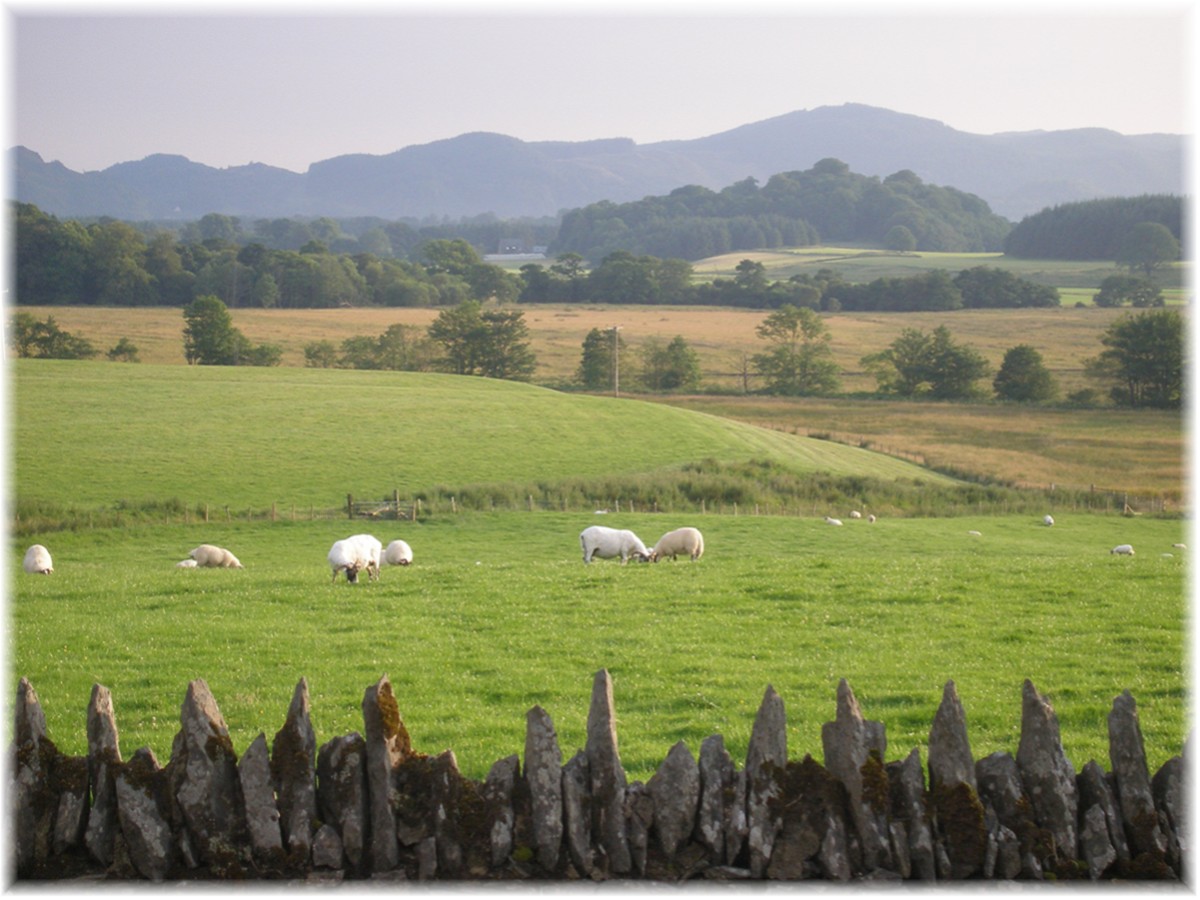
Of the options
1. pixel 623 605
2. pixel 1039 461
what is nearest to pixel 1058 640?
pixel 623 605

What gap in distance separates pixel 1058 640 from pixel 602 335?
116 meters

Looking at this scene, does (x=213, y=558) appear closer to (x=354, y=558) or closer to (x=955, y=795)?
(x=354, y=558)

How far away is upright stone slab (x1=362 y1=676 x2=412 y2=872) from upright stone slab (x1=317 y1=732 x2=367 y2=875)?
61 millimetres

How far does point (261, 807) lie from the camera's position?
7082mm

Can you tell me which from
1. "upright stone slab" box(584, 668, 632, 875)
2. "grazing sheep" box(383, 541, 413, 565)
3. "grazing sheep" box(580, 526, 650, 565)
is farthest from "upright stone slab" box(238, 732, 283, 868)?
"grazing sheep" box(383, 541, 413, 565)

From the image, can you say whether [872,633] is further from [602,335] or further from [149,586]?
[602,335]

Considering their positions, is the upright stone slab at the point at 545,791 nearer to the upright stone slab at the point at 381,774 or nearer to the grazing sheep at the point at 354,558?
the upright stone slab at the point at 381,774

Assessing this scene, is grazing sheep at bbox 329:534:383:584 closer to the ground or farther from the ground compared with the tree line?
closer to the ground

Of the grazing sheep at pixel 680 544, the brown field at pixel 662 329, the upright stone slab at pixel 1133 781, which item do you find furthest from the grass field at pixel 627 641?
the brown field at pixel 662 329

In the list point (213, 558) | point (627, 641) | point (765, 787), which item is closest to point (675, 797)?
point (765, 787)

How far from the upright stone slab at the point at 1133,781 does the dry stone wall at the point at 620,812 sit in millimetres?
14

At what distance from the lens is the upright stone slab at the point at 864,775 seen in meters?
7.00

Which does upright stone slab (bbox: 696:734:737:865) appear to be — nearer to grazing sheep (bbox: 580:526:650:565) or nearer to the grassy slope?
grazing sheep (bbox: 580:526:650:565)

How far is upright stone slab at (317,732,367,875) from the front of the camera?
711 centimetres
